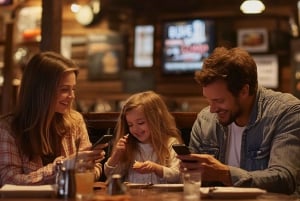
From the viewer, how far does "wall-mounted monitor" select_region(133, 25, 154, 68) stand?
9680 mm

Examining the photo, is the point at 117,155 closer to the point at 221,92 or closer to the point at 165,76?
the point at 221,92

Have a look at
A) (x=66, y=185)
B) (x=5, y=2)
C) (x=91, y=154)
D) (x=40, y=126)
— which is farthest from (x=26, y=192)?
(x=5, y=2)

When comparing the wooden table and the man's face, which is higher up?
the man's face

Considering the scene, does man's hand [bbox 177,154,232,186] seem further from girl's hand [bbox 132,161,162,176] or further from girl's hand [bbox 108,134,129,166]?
girl's hand [bbox 108,134,129,166]

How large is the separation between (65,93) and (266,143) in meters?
1.25

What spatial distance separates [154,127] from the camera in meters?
4.03

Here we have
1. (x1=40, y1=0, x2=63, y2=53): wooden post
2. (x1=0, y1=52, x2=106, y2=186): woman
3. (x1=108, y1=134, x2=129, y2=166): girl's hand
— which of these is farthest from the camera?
(x1=40, y1=0, x2=63, y2=53): wooden post

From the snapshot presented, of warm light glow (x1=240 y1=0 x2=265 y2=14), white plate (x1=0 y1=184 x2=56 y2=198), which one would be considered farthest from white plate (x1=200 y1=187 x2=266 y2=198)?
warm light glow (x1=240 y1=0 x2=265 y2=14)

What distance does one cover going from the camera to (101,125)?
14.4 ft

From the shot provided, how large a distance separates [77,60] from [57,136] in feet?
22.1

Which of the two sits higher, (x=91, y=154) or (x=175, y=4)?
(x=175, y=4)

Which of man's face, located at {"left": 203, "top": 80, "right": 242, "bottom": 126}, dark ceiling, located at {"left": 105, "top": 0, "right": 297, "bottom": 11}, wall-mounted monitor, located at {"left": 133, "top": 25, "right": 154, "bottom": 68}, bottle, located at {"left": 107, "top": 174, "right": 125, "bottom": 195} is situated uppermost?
dark ceiling, located at {"left": 105, "top": 0, "right": 297, "bottom": 11}

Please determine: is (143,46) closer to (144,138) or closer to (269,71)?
(269,71)

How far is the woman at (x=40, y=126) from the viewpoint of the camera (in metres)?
3.29
